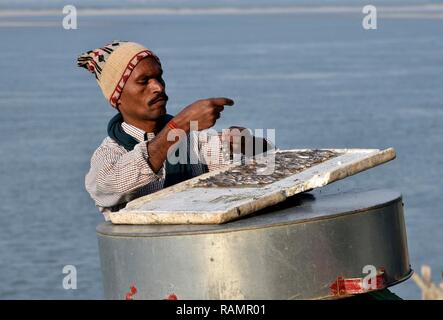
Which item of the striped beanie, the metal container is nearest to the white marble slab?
the metal container

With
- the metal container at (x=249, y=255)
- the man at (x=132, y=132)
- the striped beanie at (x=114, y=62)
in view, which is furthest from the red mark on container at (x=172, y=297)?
the striped beanie at (x=114, y=62)

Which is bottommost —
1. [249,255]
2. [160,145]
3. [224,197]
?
[249,255]

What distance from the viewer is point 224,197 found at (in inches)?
196

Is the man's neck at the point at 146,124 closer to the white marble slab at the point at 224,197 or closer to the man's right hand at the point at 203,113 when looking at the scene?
the white marble slab at the point at 224,197

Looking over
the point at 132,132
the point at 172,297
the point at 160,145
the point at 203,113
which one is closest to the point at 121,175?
the point at 160,145

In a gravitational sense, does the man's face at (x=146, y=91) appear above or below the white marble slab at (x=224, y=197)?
above

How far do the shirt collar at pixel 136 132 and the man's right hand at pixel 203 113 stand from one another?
1.46 feet

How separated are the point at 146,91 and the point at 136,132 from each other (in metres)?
0.17

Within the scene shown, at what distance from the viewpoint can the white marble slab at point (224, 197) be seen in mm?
4738

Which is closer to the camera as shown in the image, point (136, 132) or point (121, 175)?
point (121, 175)

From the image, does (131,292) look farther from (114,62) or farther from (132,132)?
(114,62)

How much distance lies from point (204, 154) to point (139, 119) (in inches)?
14.2

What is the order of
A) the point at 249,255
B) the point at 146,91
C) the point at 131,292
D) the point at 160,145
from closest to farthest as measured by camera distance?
the point at 249,255, the point at 131,292, the point at 160,145, the point at 146,91

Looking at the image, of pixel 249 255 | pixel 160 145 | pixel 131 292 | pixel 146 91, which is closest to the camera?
pixel 249 255
